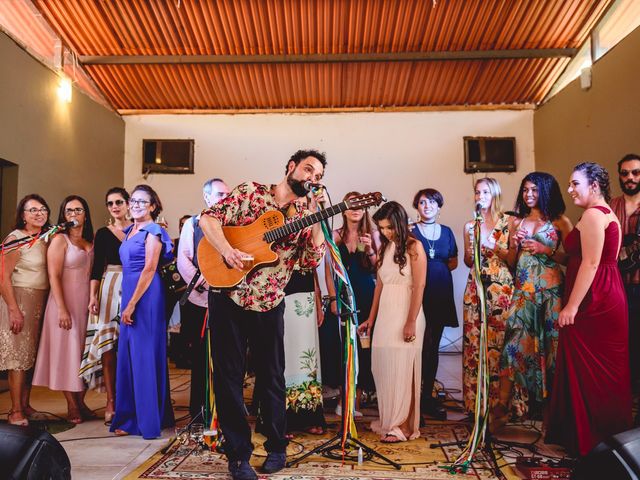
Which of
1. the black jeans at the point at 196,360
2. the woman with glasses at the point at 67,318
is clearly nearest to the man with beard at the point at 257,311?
the black jeans at the point at 196,360

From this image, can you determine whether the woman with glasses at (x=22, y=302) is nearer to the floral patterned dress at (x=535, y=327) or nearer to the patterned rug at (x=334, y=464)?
the patterned rug at (x=334, y=464)

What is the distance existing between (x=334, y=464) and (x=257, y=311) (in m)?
0.97

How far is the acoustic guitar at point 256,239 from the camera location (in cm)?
257

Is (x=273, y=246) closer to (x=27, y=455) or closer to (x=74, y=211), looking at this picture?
(x=27, y=455)

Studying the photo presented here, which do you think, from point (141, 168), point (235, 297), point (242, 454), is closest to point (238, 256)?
point (235, 297)

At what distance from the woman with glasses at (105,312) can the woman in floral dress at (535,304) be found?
2.75m

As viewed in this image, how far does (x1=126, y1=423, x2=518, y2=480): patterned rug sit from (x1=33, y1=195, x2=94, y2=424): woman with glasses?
1.14 m

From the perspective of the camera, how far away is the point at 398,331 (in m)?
3.39

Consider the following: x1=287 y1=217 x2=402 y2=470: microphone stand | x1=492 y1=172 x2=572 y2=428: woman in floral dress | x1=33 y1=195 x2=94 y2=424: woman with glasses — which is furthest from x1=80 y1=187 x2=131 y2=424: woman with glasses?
x1=492 y1=172 x2=572 y2=428: woman in floral dress

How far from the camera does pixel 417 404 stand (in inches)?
133

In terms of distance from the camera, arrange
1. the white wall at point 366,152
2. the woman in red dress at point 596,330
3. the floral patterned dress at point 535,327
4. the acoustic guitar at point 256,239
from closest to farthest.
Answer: the acoustic guitar at point 256,239, the woman in red dress at point 596,330, the floral patterned dress at point 535,327, the white wall at point 366,152

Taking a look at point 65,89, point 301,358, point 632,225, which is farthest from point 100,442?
point 65,89

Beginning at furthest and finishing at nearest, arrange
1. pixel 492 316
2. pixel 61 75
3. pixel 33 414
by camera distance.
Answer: pixel 61 75 → pixel 33 414 → pixel 492 316

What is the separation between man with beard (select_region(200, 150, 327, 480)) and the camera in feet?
8.60
